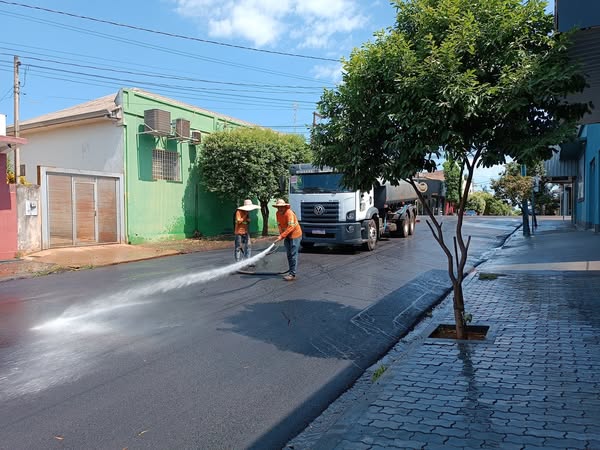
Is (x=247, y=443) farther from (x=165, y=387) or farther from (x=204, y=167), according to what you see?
(x=204, y=167)

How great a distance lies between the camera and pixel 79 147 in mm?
19453

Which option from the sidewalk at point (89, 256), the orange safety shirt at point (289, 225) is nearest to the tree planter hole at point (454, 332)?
the orange safety shirt at point (289, 225)

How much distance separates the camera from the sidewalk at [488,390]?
136 inches

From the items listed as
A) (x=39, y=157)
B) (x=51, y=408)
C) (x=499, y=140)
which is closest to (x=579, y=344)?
(x=499, y=140)

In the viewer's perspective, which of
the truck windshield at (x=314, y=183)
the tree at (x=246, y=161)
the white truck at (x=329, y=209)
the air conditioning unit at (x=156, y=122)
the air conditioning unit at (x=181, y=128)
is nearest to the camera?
the white truck at (x=329, y=209)

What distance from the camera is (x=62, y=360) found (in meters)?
5.36

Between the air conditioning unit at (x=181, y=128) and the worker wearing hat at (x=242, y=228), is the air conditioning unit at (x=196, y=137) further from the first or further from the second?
the worker wearing hat at (x=242, y=228)

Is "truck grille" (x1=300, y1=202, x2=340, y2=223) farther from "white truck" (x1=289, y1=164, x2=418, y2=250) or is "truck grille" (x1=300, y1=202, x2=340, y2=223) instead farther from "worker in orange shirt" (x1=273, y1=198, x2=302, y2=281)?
"worker in orange shirt" (x1=273, y1=198, x2=302, y2=281)

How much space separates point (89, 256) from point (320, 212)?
Result: 699 centimetres

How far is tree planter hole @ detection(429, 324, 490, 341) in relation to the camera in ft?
20.3

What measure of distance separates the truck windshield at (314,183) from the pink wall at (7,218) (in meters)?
8.12

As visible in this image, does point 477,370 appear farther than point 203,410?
Yes

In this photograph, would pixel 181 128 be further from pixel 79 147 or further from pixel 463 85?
pixel 463 85

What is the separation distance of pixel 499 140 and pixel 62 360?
5156mm
